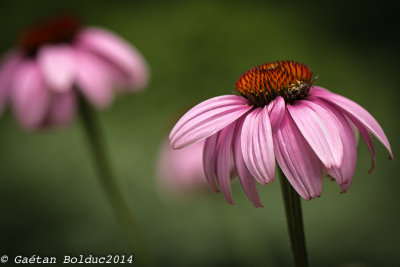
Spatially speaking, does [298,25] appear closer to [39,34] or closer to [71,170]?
[71,170]

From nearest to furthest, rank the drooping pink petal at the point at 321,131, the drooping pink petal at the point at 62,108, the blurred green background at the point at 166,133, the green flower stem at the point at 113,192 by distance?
1. the drooping pink petal at the point at 321,131
2. the green flower stem at the point at 113,192
3. the drooping pink petal at the point at 62,108
4. the blurred green background at the point at 166,133

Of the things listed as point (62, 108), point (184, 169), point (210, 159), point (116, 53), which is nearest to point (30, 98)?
point (62, 108)

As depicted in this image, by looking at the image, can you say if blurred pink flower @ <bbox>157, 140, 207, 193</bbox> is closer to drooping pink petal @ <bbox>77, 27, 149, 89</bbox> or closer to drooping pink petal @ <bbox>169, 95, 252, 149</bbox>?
drooping pink petal @ <bbox>77, 27, 149, 89</bbox>

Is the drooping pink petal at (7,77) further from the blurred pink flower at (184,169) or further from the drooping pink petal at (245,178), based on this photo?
the drooping pink petal at (245,178)

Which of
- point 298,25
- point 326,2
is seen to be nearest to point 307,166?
point 298,25

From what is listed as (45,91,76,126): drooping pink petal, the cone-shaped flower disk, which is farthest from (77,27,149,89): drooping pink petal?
the cone-shaped flower disk

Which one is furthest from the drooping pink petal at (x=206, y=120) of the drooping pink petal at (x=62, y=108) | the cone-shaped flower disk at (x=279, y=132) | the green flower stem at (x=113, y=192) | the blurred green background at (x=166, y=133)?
the drooping pink petal at (x=62, y=108)
